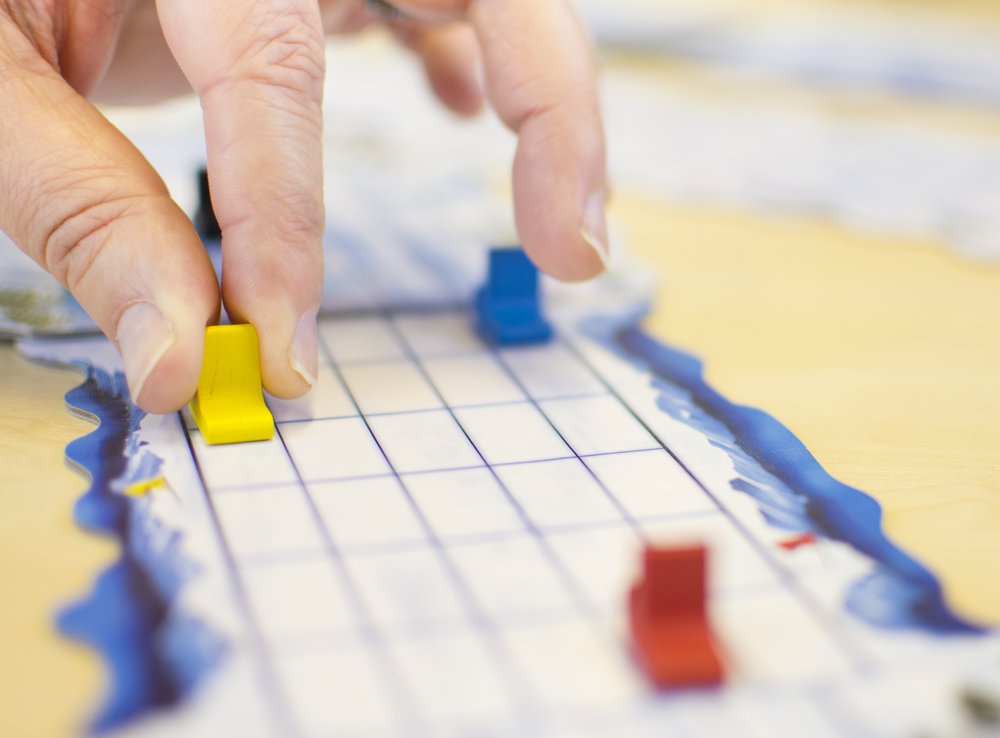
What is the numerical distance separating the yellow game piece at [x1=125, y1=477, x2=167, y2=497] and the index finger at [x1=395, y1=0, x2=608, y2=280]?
10.2 inches

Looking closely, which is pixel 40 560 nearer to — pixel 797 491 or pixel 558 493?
pixel 558 493

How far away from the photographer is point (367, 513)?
1.49 feet

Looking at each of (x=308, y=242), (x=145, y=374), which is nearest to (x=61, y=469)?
(x=145, y=374)

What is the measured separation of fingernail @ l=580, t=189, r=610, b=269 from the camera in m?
0.62

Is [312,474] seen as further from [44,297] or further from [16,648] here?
[44,297]

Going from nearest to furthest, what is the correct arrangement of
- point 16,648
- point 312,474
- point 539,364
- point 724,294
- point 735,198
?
point 16,648 → point 312,474 → point 539,364 → point 724,294 → point 735,198

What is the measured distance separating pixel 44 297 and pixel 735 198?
1.88 ft

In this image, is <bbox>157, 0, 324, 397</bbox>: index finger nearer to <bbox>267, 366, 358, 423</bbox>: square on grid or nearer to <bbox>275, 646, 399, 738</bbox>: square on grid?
<bbox>267, 366, 358, 423</bbox>: square on grid

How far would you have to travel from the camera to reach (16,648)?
0.38m

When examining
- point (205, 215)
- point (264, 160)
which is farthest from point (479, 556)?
point (205, 215)

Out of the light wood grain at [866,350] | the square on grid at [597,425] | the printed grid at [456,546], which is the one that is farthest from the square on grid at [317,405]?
the light wood grain at [866,350]

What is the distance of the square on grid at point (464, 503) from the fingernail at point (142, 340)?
0.42 feet

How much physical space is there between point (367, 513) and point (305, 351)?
0.39ft

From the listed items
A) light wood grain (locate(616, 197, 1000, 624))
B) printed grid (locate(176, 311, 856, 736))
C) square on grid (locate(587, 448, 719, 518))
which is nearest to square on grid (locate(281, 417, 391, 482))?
printed grid (locate(176, 311, 856, 736))
